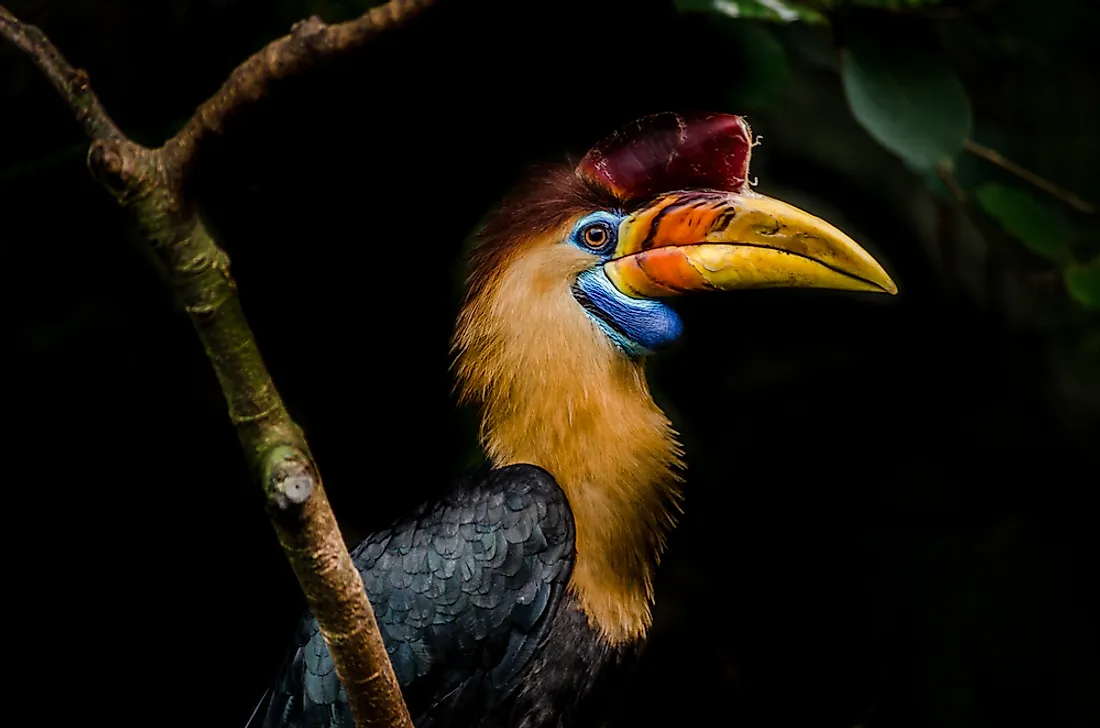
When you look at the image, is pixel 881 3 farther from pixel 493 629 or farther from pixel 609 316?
pixel 493 629

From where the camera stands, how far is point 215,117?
0.73 m

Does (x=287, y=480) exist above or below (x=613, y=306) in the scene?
above

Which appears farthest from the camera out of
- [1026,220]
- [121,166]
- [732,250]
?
[1026,220]

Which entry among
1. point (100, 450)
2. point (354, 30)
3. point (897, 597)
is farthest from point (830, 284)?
point (897, 597)

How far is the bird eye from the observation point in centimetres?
111

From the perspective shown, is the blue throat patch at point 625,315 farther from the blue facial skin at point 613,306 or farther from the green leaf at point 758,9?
Answer: the green leaf at point 758,9

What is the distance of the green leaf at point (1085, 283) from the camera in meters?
1.31

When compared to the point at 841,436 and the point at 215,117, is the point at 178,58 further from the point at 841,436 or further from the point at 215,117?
the point at 841,436

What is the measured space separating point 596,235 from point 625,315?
9cm

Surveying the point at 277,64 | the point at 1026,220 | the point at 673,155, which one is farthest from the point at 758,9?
the point at 277,64

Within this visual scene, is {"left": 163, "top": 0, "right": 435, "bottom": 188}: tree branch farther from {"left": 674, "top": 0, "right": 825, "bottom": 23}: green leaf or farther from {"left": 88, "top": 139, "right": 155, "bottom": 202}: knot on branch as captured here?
{"left": 674, "top": 0, "right": 825, "bottom": 23}: green leaf

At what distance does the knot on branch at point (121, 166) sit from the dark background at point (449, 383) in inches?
2.6

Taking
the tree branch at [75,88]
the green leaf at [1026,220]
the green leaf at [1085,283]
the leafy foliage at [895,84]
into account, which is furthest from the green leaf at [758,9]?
the tree branch at [75,88]

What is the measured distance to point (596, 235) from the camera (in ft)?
3.65
